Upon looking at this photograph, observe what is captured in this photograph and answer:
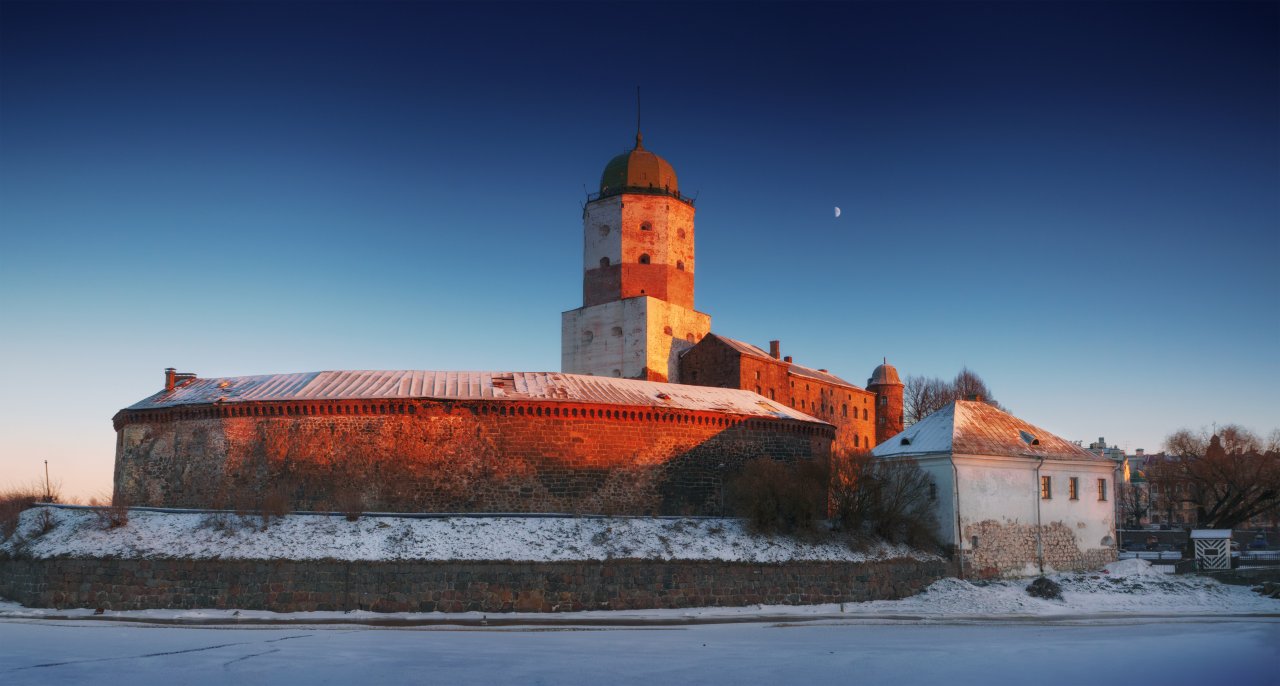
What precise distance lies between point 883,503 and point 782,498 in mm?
2916

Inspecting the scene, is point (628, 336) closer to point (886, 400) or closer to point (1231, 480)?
point (886, 400)

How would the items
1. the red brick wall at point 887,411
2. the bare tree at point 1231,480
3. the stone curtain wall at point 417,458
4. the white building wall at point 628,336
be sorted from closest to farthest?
the stone curtain wall at point 417,458 → the bare tree at point 1231,480 → the white building wall at point 628,336 → the red brick wall at point 887,411

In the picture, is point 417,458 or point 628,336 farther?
point 628,336

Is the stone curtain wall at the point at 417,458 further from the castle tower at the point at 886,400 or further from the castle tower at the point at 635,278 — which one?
the castle tower at the point at 886,400

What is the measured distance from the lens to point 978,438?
2673 centimetres

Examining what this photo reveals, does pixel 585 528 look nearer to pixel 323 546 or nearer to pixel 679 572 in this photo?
pixel 679 572

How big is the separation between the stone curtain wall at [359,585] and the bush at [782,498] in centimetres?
287

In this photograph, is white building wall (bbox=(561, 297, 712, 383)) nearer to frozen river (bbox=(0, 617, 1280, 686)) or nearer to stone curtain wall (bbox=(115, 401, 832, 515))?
stone curtain wall (bbox=(115, 401, 832, 515))

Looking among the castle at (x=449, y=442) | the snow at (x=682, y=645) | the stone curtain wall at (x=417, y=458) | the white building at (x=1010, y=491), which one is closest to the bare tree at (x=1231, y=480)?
the white building at (x=1010, y=491)

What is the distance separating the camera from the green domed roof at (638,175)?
139ft

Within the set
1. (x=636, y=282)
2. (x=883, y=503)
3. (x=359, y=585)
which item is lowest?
(x=359, y=585)

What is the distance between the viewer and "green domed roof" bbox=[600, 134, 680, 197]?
1667 inches

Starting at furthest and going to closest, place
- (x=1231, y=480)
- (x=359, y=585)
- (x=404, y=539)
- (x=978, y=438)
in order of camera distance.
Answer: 1. (x=1231, y=480)
2. (x=978, y=438)
3. (x=404, y=539)
4. (x=359, y=585)

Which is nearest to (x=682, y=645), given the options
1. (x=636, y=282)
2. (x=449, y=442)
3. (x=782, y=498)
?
(x=782, y=498)
